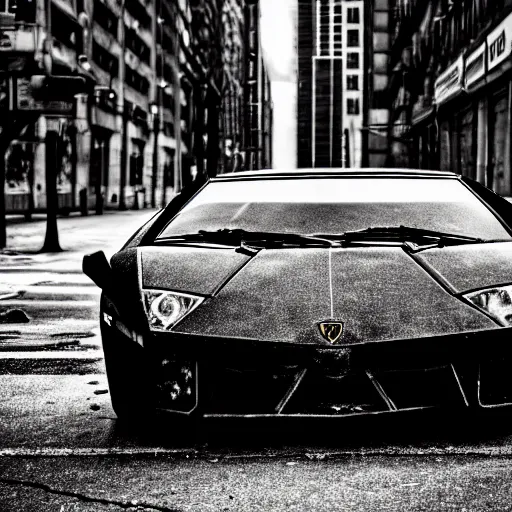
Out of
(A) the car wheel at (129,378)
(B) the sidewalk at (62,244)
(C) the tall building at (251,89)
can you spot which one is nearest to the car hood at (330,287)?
(A) the car wheel at (129,378)

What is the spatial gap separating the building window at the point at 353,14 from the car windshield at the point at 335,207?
146 metres

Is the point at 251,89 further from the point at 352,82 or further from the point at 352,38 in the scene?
the point at 352,82

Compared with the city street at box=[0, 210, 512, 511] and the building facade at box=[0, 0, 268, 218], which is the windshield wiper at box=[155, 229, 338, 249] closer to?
the city street at box=[0, 210, 512, 511]

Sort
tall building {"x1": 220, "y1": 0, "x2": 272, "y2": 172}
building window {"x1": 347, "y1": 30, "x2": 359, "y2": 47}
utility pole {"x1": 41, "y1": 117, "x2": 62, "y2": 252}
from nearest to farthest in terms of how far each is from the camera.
A: utility pole {"x1": 41, "y1": 117, "x2": 62, "y2": 252}
tall building {"x1": 220, "y1": 0, "x2": 272, "y2": 172}
building window {"x1": 347, "y1": 30, "x2": 359, "y2": 47}

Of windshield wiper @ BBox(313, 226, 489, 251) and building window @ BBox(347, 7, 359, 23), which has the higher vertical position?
building window @ BBox(347, 7, 359, 23)

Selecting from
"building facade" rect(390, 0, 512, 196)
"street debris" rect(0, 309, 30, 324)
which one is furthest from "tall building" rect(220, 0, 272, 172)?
"street debris" rect(0, 309, 30, 324)

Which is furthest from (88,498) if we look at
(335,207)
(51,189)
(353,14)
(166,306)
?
(353,14)

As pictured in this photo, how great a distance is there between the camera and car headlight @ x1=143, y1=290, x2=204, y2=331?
12.5ft

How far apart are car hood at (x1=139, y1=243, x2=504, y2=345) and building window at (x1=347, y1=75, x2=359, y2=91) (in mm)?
142988

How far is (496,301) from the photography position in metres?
3.84

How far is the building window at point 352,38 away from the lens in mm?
145262

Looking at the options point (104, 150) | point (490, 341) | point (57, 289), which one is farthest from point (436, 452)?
point (104, 150)

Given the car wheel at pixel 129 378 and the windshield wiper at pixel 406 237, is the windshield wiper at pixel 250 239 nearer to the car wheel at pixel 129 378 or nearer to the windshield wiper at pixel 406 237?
the windshield wiper at pixel 406 237

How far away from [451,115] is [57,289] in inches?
1174
